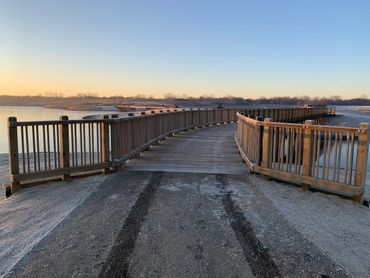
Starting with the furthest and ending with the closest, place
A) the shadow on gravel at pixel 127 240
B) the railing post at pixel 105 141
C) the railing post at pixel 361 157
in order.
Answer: the railing post at pixel 105 141 → the railing post at pixel 361 157 → the shadow on gravel at pixel 127 240

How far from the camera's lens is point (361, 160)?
5609 millimetres

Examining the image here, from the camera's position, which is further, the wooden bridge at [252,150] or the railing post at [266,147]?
the railing post at [266,147]

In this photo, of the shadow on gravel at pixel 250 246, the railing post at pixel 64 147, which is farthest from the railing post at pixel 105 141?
the shadow on gravel at pixel 250 246

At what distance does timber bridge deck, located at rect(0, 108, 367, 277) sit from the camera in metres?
3.46

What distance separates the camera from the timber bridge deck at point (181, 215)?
3463 millimetres

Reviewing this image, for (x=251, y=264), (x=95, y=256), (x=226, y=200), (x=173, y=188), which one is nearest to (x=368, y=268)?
(x=251, y=264)

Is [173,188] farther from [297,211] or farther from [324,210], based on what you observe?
[324,210]

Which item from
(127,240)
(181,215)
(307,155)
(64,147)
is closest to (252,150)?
(307,155)

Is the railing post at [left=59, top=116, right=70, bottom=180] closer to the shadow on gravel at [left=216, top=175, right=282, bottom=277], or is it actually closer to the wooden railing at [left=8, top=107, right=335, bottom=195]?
the wooden railing at [left=8, top=107, right=335, bottom=195]

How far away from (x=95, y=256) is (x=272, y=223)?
8.03 ft

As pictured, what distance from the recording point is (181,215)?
4824 mm

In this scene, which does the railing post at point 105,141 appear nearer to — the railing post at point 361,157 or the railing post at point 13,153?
the railing post at point 13,153

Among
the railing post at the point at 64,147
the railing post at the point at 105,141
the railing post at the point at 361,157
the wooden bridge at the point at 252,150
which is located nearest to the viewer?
the railing post at the point at 361,157

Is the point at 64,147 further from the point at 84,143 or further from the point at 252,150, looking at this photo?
the point at 252,150
